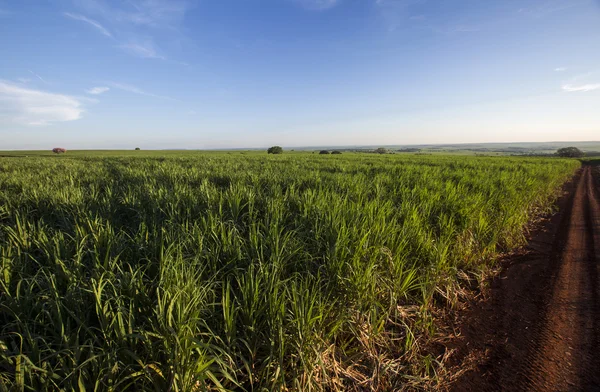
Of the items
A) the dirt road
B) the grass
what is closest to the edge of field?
the dirt road

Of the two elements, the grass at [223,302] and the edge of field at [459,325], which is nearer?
the grass at [223,302]

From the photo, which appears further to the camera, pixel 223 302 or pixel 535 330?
pixel 535 330

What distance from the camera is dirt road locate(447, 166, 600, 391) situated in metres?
2.09

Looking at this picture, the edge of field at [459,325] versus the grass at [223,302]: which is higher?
the grass at [223,302]

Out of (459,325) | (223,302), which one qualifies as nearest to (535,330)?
(459,325)

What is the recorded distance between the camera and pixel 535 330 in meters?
2.65

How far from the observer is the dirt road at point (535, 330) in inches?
82.4

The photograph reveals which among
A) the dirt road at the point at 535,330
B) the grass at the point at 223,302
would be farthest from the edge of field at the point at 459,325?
the grass at the point at 223,302

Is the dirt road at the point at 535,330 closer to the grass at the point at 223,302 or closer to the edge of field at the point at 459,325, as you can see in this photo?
the edge of field at the point at 459,325

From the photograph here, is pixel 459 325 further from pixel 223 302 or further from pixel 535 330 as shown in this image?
pixel 223 302

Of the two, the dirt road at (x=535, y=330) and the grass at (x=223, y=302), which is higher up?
the grass at (x=223, y=302)

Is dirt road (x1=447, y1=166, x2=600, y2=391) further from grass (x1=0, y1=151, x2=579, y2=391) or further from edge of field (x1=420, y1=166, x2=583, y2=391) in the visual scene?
grass (x1=0, y1=151, x2=579, y2=391)

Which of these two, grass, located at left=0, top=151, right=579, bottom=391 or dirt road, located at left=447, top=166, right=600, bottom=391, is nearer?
grass, located at left=0, top=151, right=579, bottom=391

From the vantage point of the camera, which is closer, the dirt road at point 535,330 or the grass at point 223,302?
the grass at point 223,302
